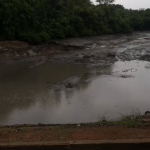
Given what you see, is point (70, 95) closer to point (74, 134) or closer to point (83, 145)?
point (74, 134)

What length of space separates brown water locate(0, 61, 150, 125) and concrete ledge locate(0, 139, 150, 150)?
3.86 metres

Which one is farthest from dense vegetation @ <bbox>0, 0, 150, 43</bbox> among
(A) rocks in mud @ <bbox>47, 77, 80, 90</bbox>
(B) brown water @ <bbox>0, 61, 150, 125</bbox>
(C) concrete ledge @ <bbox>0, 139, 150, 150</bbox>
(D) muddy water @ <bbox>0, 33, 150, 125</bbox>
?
(C) concrete ledge @ <bbox>0, 139, 150, 150</bbox>

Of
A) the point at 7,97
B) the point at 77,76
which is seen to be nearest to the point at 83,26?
the point at 77,76

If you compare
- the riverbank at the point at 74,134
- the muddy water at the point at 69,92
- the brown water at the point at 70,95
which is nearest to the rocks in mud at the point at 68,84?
the muddy water at the point at 69,92

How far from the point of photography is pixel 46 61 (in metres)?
A: 23.1

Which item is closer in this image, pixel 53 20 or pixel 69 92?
pixel 69 92

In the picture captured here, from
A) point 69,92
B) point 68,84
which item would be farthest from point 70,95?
point 68,84

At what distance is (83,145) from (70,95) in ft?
24.0

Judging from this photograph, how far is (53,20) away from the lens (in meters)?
33.1

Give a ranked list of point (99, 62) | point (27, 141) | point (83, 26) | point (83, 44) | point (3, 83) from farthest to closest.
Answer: point (83, 26)
point (83, 44)
point (99, 62)
point (3, 83)
point (27, 141)

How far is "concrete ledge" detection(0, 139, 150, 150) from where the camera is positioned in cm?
526

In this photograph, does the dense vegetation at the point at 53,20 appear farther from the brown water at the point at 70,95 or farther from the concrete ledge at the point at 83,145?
the concrete ledge at the point at 83,145

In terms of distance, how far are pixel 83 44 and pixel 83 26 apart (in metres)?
5.83

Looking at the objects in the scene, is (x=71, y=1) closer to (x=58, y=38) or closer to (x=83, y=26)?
(x=83, y=26)
